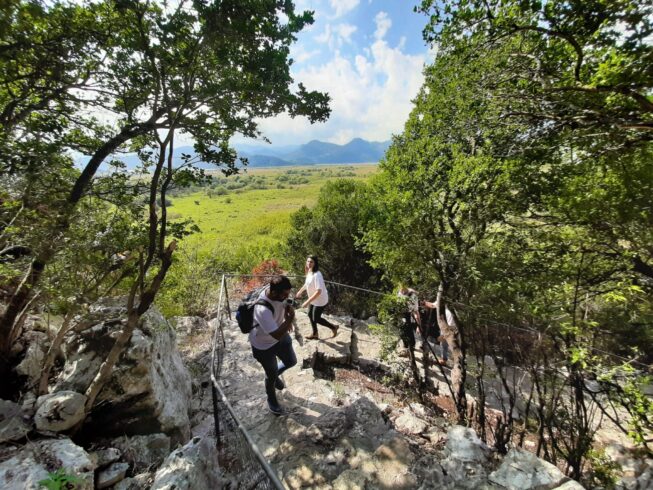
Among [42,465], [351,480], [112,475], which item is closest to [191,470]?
[112,475]

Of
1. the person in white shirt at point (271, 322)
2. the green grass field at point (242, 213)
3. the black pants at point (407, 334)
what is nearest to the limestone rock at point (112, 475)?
the person in white shirt at point (271, 322)

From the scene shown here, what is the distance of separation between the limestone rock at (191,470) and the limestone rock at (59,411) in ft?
5.03

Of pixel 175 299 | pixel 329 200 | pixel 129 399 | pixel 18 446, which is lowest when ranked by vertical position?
pixel 175 299

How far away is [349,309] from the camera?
11.6 meters

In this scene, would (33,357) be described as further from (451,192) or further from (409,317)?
(451,192)

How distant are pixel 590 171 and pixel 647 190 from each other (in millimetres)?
746

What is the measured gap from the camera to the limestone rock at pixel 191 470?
2.69m

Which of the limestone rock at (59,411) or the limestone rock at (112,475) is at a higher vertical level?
the limestone rock at (59,411)

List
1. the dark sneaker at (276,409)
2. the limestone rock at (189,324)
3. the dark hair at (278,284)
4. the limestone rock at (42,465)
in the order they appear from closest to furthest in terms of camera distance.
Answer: the limestone rock at (42,465), the dark hair at (278,284), the dark sneaker at (276,409), the limestone rock at (189,324)

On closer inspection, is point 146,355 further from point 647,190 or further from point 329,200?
point 329,200

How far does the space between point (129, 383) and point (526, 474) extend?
15.9 feet

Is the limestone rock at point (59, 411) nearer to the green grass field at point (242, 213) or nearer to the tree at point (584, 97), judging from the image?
the tree at point (584, 97)

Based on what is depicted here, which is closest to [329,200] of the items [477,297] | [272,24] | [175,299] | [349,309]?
[349,309]

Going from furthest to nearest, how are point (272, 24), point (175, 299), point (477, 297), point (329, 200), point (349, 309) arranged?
1. point (329, 200)
2. point (349, 309)
3. point (175, 299)
4. point (477, 297)
5. point (272, 24)
